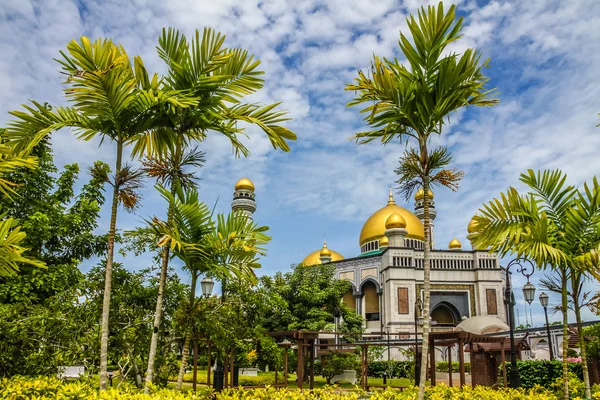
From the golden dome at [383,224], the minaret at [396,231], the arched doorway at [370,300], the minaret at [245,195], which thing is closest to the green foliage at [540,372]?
the minaret at [396,231]

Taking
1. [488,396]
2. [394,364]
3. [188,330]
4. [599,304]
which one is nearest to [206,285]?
[188,330]

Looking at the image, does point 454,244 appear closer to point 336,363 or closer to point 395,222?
point 395,222

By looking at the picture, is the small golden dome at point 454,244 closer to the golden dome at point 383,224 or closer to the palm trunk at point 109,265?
the golden dome at point 383,224

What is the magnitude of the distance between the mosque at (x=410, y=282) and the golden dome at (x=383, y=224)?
5.40 m

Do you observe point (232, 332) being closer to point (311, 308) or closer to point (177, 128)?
point (177, 128)

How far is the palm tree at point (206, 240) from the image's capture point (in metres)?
7.20

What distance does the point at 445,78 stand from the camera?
6.65 meters

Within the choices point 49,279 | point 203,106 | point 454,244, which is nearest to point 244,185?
point 454,244

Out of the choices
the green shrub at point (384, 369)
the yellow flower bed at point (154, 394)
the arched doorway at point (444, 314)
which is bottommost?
the green shrub at point (384, 369)

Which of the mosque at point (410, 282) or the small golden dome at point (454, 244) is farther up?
the small golden dome at point (454, 244)

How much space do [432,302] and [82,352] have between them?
35235 millimetres

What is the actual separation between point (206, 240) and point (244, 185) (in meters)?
33.8

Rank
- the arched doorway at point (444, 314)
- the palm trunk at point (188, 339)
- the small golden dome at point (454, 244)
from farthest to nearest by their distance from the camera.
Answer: the small golden dome at point (454, 244) → the arched doorway at point (444, 314) → the palm trunk at point (188, 339)

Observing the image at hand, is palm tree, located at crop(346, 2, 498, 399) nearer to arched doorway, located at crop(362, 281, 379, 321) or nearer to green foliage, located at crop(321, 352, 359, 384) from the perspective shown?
green foliage, located at crop(321, 352, 359, 384)
